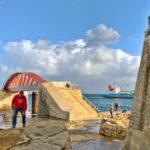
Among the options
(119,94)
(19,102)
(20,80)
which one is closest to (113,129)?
A: (19,102)

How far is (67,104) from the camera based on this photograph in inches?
1494

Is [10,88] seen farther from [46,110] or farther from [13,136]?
[13,136]

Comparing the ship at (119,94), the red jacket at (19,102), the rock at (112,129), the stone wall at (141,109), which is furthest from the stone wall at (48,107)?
the ship at (119,94)

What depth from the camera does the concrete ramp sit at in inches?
1417

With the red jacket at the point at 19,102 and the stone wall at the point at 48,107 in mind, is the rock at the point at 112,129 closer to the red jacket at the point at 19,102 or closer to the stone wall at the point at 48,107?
the red jacket at the point at 19,102

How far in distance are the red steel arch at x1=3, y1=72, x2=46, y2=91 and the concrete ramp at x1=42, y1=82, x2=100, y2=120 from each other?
9.07 metres

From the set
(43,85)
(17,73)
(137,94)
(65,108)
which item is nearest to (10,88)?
(17,73)

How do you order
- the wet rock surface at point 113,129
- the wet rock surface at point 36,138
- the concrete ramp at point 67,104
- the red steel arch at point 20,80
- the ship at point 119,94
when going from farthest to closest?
the ship at point 119,94, the red steel arch at point 20,80, the concrete ramp at point 67,104, the wet rock surface at point 113,129, the wet rock surface at point 36,138

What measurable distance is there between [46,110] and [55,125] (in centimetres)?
2932

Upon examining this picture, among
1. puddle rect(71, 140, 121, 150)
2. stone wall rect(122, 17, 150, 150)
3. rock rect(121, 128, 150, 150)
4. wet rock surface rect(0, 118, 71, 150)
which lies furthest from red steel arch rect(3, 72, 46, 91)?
wet rock surface rect(0, 118, 71, 150)

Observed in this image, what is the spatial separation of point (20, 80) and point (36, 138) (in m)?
51.9

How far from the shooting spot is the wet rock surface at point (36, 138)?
9.38m

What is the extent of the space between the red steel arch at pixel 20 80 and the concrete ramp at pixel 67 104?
29.7 feet

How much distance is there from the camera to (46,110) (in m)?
39.6
